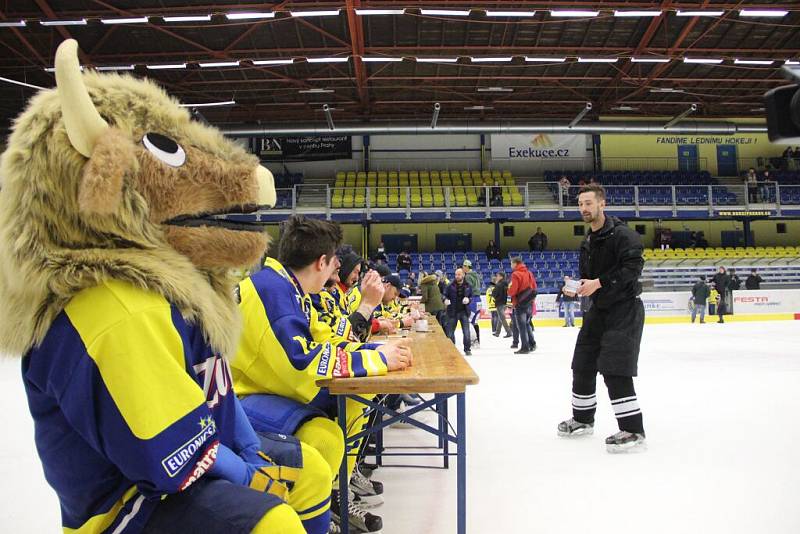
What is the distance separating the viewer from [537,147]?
24125 millimetres

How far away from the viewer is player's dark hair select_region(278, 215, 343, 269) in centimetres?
224

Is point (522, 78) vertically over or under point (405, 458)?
over

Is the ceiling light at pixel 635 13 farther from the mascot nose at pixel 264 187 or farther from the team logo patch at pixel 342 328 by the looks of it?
the mascot nose at pixel 264 187

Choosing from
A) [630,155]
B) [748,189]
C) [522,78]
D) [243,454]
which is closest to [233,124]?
[522,78]

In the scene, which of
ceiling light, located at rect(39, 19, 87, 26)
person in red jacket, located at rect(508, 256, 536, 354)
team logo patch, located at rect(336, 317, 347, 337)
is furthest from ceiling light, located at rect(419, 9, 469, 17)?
team logo patch, located at rect(336, 317, 347, 337)

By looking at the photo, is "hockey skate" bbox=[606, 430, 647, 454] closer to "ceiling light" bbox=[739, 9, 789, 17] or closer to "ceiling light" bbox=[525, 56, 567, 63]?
"ceiling light" bbox=[525, 56, 567, 63]

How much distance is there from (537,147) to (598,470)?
2239 cm

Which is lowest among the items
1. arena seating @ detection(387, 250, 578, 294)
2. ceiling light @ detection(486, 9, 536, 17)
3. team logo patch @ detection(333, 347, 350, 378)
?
team logo patch @ detection(333, 347, 350, 378)

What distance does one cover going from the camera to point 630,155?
24781 mm

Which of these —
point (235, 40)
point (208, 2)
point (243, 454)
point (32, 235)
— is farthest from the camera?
point (235, 40)

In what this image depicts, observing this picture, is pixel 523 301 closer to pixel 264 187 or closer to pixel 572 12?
pixel 572 12

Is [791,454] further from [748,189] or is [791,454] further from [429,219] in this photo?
[748,189]

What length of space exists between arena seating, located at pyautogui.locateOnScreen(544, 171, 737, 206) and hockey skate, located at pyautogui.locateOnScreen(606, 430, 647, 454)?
17575mm

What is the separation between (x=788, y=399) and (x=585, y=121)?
1832 cm
